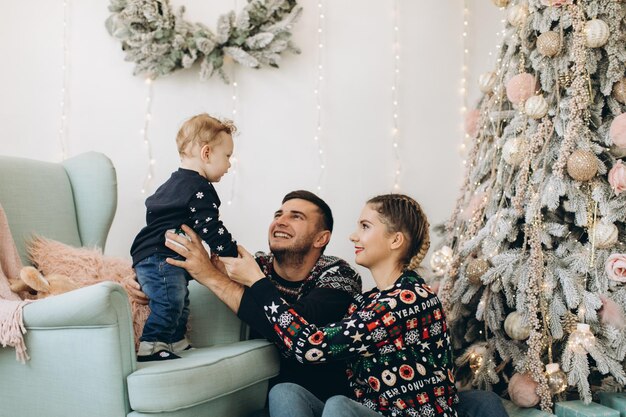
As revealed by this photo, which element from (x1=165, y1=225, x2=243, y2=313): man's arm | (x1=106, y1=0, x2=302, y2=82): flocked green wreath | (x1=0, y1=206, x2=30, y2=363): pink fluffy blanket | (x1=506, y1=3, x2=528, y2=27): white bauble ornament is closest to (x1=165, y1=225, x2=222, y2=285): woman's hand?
(x1=165, y1=225, x2=243, y2=313): man's arm

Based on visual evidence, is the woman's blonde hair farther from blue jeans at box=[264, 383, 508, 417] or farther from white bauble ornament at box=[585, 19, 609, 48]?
white bauble ornament at box=[585, 19, 609, 48]

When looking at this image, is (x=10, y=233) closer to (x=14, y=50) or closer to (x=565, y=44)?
(x=14, y=50)

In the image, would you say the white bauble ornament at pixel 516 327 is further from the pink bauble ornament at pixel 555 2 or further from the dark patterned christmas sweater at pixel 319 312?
the pink bauble ornament at pixel 555 2

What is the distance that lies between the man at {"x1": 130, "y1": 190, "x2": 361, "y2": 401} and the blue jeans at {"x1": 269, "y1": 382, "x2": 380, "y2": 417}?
206 millimetres

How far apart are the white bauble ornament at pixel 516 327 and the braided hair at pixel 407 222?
483 mm

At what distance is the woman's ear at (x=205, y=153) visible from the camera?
196cm

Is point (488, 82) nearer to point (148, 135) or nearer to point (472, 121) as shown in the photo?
point (472, 121)

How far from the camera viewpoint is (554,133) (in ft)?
7.25

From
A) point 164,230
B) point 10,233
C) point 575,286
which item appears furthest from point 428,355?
point 10,233

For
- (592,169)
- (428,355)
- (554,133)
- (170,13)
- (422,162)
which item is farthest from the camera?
(422,162)

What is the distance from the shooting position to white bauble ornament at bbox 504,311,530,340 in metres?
2.11

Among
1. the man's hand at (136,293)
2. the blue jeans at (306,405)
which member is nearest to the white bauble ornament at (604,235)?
the blue jeans at (306,405)

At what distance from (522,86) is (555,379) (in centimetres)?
97

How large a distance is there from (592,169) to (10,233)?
1828 millimetres
